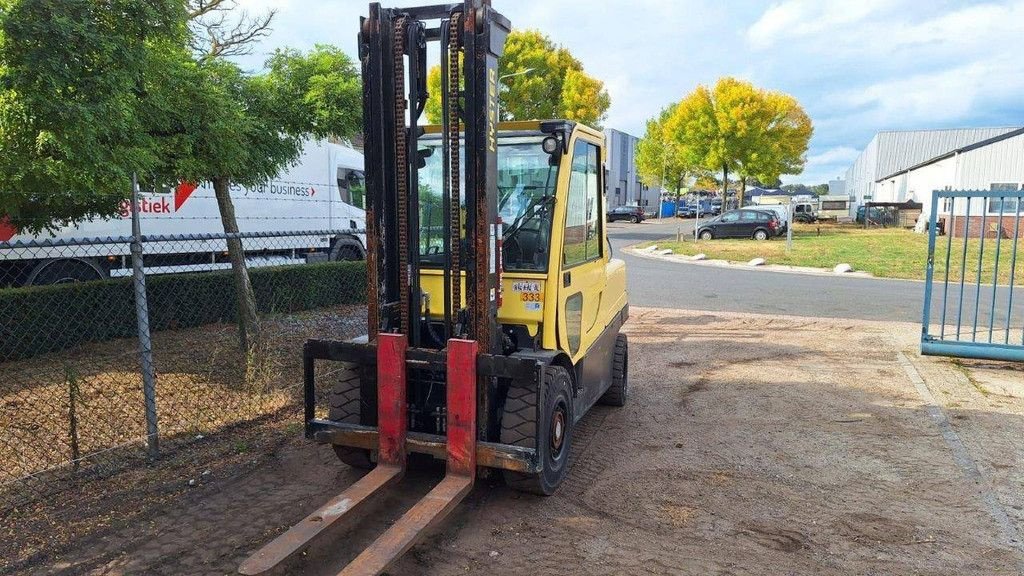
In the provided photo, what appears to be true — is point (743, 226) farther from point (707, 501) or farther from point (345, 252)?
point (707, 501)

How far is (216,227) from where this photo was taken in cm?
1367

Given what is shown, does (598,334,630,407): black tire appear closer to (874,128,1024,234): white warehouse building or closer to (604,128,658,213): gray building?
(874,128,1024,234): white warehouse building

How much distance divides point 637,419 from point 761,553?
252 cm

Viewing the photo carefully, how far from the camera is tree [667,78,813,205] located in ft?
136

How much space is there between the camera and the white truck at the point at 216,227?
10703 millimetres

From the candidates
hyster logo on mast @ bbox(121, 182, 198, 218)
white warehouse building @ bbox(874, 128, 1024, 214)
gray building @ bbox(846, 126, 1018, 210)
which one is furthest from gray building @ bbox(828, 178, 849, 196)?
hyster logo on mast @ bbox(121, 182, 198, 218)

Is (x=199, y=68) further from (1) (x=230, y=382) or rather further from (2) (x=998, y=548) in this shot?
(2) (x=998, y=548)

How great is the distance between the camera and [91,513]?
4.20m

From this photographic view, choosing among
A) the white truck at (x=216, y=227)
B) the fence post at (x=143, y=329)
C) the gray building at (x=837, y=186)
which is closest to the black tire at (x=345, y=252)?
the white truck at (x=216, y=227)

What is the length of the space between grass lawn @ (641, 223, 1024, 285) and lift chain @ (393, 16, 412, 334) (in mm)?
16108

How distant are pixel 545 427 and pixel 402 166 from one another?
6.03ft

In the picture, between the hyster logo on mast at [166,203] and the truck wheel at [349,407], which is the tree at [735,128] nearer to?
the hyster logo on mast at [166,203]

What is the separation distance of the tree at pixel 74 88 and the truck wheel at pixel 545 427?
9.72 feet

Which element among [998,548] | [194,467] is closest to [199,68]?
[194,467]
